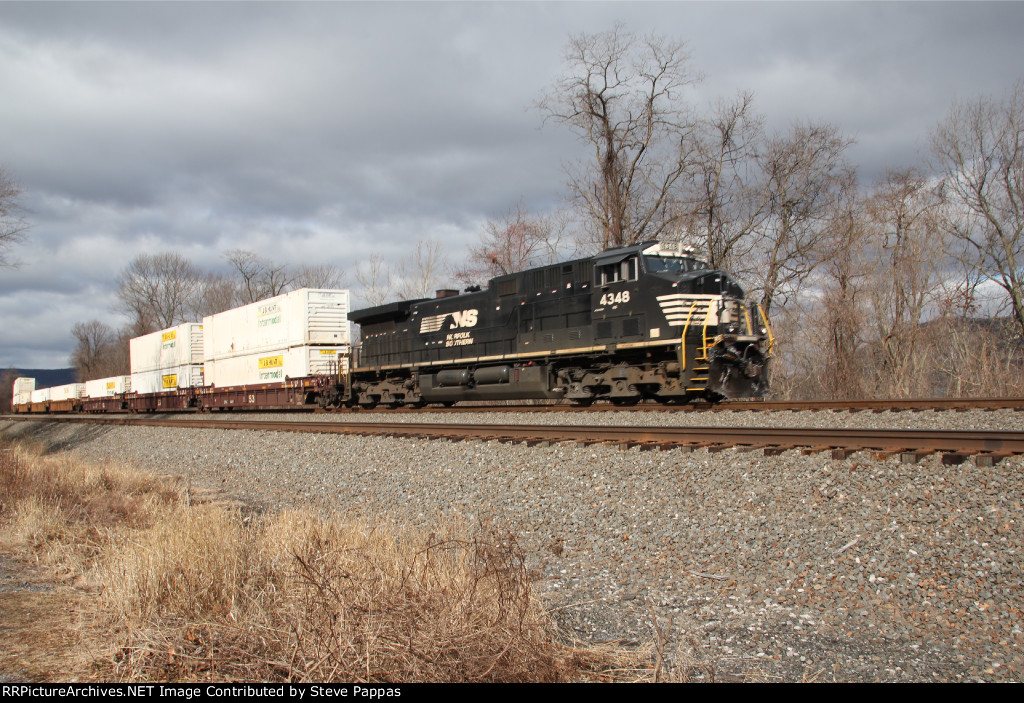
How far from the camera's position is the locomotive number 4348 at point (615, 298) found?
14.4 metres

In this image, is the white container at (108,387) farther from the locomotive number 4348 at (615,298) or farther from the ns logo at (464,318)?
the locomotive number 4348 at (615,298)

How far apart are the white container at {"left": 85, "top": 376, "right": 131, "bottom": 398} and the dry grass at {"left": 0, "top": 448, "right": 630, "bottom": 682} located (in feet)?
116

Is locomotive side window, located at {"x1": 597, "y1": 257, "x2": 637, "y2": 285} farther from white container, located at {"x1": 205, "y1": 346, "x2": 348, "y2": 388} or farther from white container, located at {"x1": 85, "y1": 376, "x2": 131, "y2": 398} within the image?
white container, located at {"x1": 85, "y1": 376, "x2": 131, "y2": 398}

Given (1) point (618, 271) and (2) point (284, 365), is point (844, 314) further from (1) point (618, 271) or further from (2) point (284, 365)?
(2) point (284, 365)

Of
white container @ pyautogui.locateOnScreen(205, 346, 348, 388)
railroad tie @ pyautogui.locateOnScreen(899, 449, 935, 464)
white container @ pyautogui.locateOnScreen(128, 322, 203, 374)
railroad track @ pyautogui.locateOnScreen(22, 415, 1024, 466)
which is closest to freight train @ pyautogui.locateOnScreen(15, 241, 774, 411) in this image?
white container @ pyautogui.locateOnScreen(205, 346, 348, 388)

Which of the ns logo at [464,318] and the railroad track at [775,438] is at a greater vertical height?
the ns logo at [464,318]

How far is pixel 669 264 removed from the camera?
14.4 meters

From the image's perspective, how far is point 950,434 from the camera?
7.17 m

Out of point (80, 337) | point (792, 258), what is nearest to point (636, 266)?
point (792, 258)

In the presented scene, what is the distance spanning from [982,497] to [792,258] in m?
22.5

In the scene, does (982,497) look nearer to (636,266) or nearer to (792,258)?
(636,266)

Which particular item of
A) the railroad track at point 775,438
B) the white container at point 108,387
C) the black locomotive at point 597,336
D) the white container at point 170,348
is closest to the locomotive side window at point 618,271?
the black locomotive at point 597,336

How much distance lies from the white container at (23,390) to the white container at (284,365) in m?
35.5

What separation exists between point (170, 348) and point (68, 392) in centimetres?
1761
